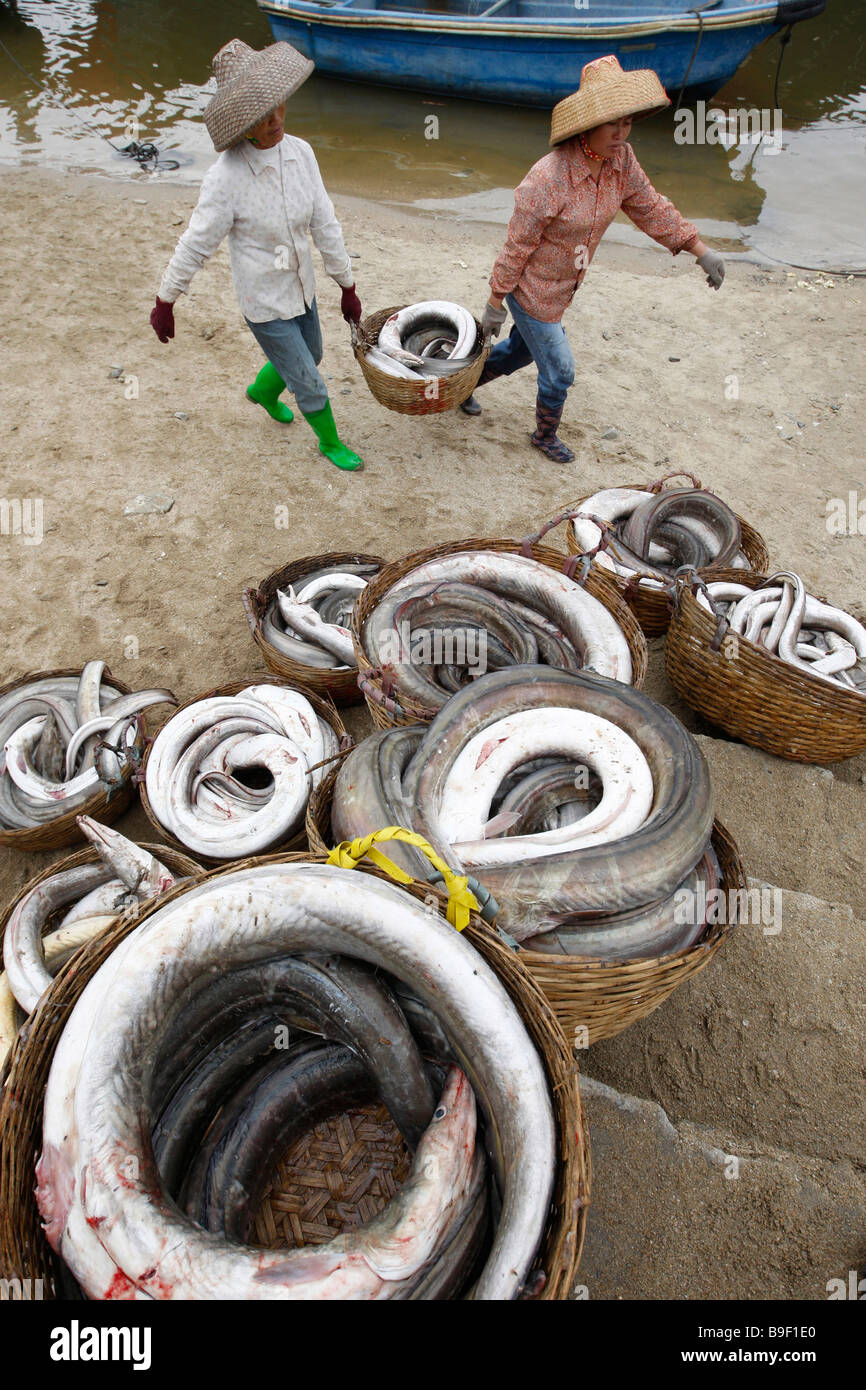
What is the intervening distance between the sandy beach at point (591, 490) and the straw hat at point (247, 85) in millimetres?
1912

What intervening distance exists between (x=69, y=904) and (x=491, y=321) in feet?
12.3

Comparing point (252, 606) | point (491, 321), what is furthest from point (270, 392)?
point (252, 606)

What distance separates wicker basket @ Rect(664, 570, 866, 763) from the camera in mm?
2803

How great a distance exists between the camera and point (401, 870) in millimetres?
1823

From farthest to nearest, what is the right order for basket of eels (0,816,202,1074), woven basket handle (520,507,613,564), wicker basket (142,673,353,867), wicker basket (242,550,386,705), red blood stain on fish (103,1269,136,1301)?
wicker basket (242,550,386,705) → woven basket handle (520,507,613,564) → wicker basket (142,673,353,867) → basket of eels (0,816,202,1074) → red blood stain on fish (103,1269,136,1301)

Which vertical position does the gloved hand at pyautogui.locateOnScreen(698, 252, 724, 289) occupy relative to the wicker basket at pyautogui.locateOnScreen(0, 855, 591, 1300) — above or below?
above

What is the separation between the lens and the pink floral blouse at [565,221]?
3.69 m

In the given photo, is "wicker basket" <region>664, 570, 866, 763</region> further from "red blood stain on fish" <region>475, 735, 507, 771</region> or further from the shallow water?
the shallow water

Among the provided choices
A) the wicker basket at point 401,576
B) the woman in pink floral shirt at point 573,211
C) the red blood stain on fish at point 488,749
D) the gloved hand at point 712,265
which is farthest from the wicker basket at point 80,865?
the gloved hand at point 712,265

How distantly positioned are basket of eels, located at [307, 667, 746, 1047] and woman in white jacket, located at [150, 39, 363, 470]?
2.79 metres

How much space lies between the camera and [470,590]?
2902mm

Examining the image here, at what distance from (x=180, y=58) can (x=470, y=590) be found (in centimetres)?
1355

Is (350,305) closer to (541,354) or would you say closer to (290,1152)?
(541,354)

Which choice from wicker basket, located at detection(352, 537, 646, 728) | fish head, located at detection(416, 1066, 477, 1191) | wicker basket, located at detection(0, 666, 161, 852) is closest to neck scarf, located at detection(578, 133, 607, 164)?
wicker basket, located at detection(352, 537, 646, 728)
